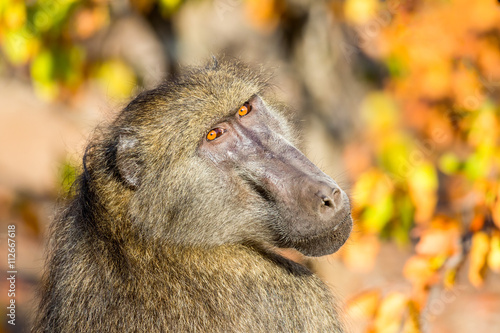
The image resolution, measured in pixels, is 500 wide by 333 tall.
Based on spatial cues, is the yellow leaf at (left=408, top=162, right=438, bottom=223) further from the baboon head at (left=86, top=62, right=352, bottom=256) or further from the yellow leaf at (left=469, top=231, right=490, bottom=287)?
the baboon head at (left=86, top=62, right=352, bottom=256)

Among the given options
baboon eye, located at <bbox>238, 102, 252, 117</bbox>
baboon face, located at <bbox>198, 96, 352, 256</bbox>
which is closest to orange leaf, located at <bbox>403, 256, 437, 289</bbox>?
baboon face, located at <bbox>198, 96, 352, 256</bbox>

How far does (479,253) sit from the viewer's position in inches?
131

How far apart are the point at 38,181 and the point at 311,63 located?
210 inches

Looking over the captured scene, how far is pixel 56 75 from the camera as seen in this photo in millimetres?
5047

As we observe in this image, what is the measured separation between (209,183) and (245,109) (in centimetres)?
47

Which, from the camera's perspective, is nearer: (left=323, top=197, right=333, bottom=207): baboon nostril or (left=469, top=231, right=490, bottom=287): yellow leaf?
(left=323, top=197, right=333, bottom=207): baboon nostril

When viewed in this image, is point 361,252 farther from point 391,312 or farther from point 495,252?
point 495,252

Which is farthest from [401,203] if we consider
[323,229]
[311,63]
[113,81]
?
[113,81]

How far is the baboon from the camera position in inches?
94.2

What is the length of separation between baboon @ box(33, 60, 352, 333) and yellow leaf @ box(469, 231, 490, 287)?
1.16m

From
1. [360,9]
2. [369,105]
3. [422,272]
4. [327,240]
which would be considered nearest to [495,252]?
[422,272]

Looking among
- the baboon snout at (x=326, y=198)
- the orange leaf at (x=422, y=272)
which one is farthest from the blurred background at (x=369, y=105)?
the baboon snout at (x=326, y=198)

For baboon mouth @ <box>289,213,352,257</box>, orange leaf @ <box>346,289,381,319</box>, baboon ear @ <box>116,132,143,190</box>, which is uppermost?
baboon ear @ <box>116,132,143,190</box>

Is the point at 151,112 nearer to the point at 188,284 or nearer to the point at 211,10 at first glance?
the point at 188,284
